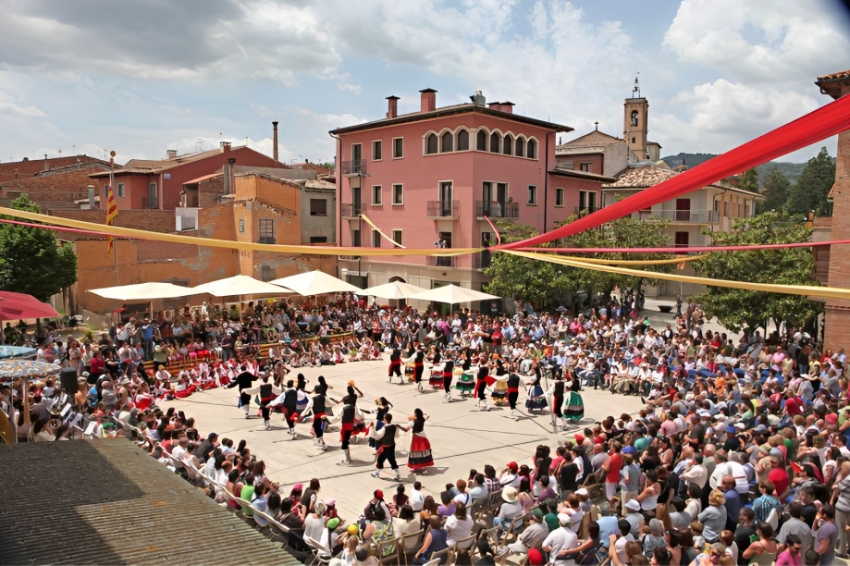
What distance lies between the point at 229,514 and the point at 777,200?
87369mm

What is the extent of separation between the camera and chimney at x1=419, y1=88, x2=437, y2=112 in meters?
34.9

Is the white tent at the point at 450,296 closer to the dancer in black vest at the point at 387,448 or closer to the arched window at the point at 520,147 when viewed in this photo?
the dancer in black vest at the point at 387,448

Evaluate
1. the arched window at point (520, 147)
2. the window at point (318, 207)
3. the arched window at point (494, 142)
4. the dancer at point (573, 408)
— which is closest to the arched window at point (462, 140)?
the arched window at point (494, 142)

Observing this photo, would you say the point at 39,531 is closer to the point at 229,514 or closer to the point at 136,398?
the point at 229,514

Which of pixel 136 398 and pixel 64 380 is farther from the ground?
pixel 64 380

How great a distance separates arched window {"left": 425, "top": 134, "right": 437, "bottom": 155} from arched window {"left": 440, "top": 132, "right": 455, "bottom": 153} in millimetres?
536

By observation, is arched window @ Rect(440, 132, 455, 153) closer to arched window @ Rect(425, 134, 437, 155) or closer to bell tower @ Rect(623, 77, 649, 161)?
arched window @ Rect(425, 134, 437, 155)

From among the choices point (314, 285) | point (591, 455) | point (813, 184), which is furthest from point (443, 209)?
point (813, 184)

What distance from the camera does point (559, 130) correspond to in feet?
113

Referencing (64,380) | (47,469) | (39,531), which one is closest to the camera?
(39,531)

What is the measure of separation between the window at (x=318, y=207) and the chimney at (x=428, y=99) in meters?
7.80

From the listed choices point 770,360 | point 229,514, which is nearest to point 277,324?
point 770,360

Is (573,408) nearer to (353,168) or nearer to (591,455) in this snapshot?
(591,455)

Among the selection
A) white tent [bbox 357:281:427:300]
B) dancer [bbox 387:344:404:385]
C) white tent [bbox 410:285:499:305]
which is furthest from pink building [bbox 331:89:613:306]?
dancer [bbox 387:344:404:385]
